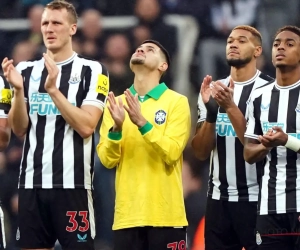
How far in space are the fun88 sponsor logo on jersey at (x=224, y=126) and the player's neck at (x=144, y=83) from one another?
51cm

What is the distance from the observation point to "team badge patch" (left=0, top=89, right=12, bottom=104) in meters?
5.09

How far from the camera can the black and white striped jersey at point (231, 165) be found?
17.1ft

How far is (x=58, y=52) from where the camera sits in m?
5.05

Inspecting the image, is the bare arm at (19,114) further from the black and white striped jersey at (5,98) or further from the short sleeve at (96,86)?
the short sleeve at (96,86)

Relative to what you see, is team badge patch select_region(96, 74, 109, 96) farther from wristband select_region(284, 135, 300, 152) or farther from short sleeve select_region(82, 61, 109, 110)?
wristband select_region(284, 135, 300, 152)

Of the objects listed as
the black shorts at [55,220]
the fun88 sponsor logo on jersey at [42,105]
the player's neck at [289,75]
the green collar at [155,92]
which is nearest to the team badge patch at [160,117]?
the green collar at [155,92]

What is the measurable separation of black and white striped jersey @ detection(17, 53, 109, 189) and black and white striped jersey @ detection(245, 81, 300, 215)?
98 cm

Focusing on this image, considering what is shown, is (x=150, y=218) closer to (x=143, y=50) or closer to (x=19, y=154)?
(x=143, y=50)

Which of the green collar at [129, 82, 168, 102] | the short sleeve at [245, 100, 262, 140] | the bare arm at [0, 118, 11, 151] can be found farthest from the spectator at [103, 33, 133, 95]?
the short sleeve at [245, 100, 262, 140]

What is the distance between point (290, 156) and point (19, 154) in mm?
2503

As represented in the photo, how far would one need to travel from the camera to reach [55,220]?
15.8 ft

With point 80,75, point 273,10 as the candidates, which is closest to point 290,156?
point 80,75

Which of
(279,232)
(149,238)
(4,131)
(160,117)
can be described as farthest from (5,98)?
(279,232)

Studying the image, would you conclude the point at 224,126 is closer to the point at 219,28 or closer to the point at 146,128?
the point at 146,128
